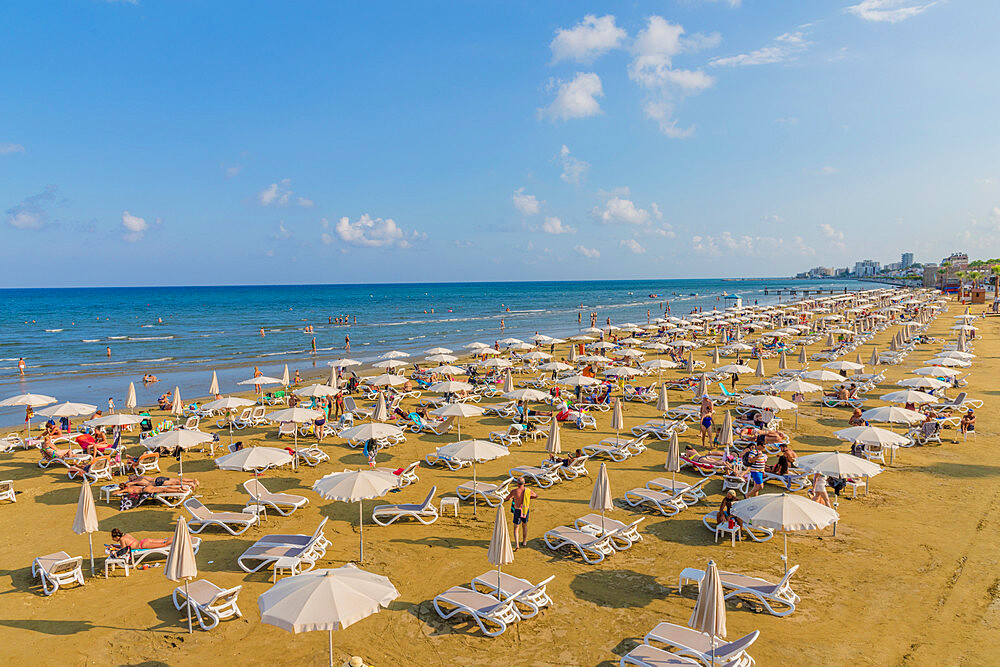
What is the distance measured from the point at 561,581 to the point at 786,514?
11.1 ft

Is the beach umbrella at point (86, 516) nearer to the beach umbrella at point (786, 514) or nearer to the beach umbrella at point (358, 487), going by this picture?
the beach umbrella at point (358, 487)

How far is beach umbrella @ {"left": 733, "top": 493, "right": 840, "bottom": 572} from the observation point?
7.77m

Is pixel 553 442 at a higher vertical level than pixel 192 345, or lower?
higher

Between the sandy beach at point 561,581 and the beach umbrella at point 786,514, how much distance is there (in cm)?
107

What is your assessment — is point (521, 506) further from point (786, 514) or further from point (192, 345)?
point (192, 345)

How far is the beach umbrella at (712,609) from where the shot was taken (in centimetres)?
588

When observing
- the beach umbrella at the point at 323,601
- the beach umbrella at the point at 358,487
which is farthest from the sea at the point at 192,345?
the beach umbrella at the point at 323,601

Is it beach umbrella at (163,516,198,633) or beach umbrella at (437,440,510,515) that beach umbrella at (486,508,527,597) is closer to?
beach umbrella at (437,440,510,515)

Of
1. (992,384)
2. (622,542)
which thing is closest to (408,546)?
(622,542)

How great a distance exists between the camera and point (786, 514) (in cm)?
789

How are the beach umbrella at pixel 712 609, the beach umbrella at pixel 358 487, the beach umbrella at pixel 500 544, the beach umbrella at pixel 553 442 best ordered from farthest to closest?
A: the beach umbrella at pixel 553 442 → the beach umbrella at pixel 358 487 → the beach umbrella at pixel 500 544 → the beach umbrella at pixel 712 609

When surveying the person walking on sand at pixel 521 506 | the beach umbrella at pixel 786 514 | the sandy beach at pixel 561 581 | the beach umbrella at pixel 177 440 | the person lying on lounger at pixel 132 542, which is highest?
the beach umbrella at pixel 177 440

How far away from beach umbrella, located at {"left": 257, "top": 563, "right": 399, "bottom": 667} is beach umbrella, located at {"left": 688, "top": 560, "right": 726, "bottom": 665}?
3.27 meters

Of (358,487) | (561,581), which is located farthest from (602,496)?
(358,487)
